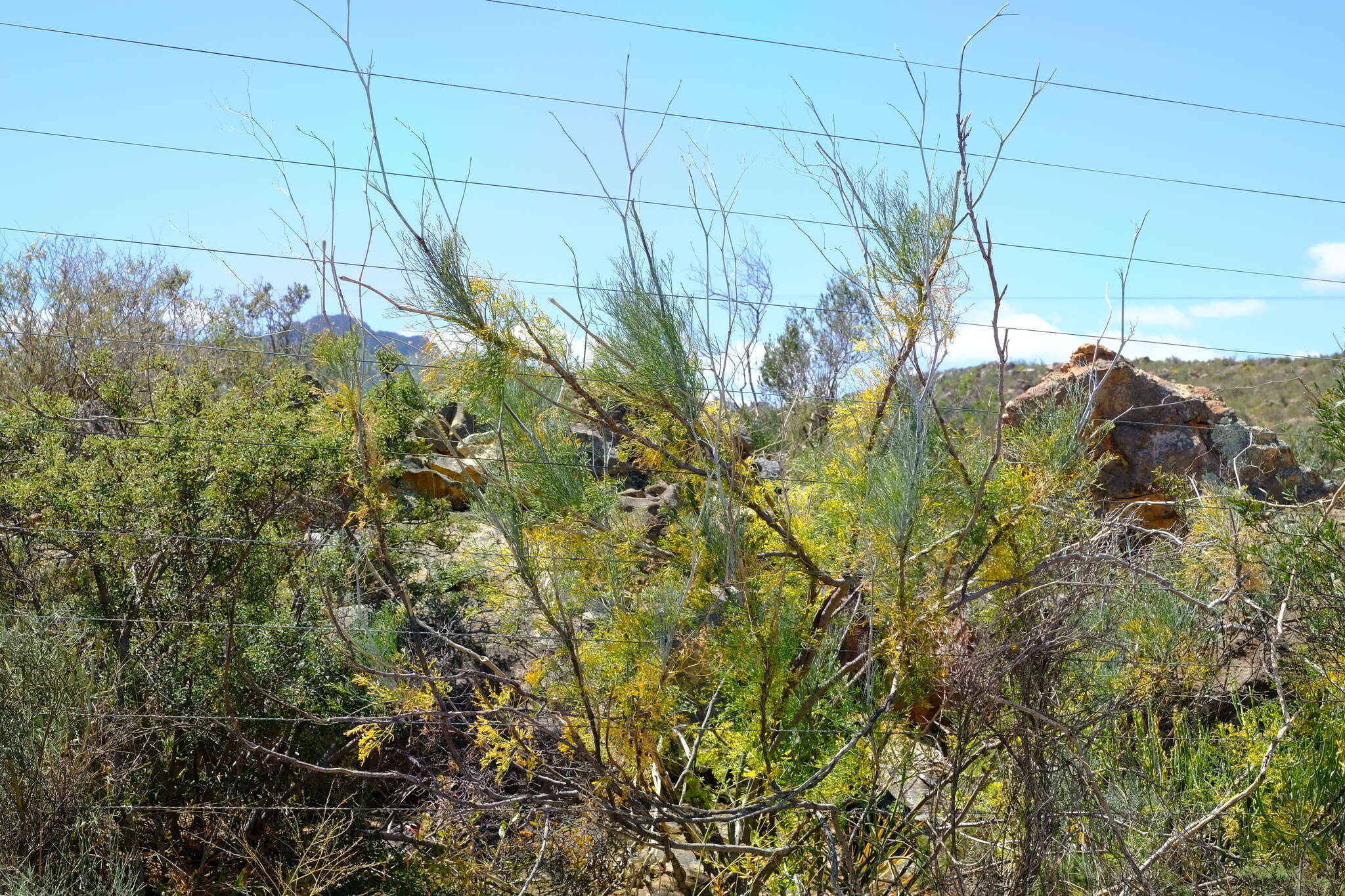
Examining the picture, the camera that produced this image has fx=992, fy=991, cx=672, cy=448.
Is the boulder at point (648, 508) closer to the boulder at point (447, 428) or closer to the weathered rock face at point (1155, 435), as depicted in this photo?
the boulder at point (447, 428)

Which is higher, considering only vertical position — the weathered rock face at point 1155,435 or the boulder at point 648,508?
the weathered rock face at point 1155,435

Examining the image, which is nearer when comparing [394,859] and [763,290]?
[763,290]

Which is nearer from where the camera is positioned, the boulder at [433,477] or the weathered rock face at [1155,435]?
the boulder at [433,477]

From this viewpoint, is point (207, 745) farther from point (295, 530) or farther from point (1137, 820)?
point (1137, 820)

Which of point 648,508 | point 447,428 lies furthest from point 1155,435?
point 447,428

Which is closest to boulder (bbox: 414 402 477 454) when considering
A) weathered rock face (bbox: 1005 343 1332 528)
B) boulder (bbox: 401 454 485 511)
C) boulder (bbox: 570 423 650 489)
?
boulder (bbox: 401 454 485 511)

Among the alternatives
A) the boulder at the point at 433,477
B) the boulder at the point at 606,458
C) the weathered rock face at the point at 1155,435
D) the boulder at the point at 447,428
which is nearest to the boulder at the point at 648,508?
the boulder at the point at 606,458

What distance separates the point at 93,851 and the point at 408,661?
213cm

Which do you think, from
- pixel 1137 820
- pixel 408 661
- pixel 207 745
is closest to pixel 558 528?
pixel 408 661

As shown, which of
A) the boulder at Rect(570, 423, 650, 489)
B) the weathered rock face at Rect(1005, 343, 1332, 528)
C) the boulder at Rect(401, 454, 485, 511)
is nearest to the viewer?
the boulder at Rect(570, 423, 650, 489)

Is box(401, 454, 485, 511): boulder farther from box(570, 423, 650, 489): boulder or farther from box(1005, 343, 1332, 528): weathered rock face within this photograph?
box(1005, 343, 1332, 528): weathered rock face

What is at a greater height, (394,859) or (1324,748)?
(1324,748)

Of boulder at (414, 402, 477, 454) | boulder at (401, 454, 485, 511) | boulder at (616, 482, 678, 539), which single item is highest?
boulder at (414, 402, 477, 454)

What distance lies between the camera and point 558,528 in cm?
389
